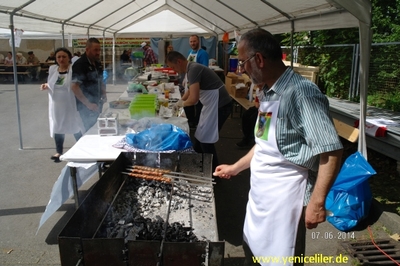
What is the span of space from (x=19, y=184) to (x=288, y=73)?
4.31 m

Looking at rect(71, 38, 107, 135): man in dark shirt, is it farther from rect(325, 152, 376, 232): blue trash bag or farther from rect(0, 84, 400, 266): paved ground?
rect(325, 152, 376, 232): blue trash bag

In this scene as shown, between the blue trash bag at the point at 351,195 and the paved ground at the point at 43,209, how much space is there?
0.18 meters

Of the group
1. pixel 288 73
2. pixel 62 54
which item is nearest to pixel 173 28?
pixel 62 54

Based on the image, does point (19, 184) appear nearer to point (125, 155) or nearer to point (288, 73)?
point (125, 155)

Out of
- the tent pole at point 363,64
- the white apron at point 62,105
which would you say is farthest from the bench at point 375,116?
the white apron at point 62,105

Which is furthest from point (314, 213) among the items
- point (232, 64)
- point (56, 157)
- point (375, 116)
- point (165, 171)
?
point (232, 64)

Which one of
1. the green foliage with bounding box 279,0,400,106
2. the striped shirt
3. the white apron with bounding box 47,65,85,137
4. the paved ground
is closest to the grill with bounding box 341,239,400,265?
the paved ground

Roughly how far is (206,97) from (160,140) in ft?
5.29

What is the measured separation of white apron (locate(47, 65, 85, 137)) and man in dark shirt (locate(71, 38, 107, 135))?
0.12 meters

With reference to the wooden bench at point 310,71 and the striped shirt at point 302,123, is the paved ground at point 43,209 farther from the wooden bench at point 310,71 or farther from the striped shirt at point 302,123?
the wooden bench at point 310,71

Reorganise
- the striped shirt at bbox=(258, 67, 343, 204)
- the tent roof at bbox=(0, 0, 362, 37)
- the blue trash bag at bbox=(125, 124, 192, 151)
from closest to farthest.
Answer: the striped shirt at bbox=(258, 67, 343, 204) < the blue trash bag at bbox=(125, 124, 192, 151) < the tent roof at bbox=(0, 0, 362, 37)

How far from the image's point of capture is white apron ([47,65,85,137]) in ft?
16.5

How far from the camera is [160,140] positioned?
3.22 metres

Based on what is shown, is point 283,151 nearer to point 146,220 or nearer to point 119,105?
point 146,220
